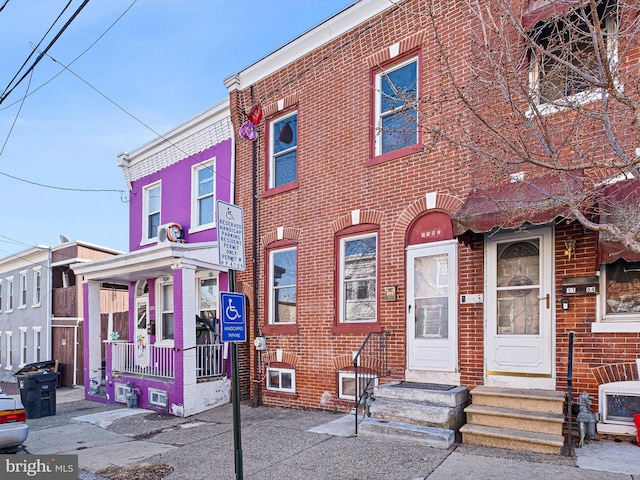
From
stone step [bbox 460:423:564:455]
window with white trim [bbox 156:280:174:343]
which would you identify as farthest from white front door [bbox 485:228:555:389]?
window with white trim [bbox 156:280:174:343]

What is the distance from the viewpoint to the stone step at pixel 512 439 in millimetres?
5562

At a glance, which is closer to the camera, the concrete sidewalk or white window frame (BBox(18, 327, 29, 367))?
the concrete sidewalk

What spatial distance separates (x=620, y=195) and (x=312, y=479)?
4908 mm

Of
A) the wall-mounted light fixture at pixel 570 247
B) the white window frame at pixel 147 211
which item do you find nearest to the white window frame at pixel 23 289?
the white window frame at pixel 147 211

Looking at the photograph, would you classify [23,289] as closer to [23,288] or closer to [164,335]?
[23,288]

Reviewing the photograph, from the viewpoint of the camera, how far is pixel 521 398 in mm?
6191

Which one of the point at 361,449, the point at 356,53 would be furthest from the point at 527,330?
the point at 356,53

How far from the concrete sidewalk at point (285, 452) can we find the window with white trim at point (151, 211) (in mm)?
5845

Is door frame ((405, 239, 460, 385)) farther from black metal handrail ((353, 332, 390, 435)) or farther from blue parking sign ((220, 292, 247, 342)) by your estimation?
blue parking sign ((220, 292, 247, 342))

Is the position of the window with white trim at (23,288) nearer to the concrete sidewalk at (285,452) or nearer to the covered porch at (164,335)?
the covered porch at (164,335)

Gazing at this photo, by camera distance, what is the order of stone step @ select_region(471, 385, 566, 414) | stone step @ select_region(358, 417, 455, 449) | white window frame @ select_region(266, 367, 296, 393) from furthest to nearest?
white window frame @ select_region(266, 367, 296, 393)
stone step @ select_region(358, 417, 455, 449)
stone step @ select_region(471, 385, 566, 414)

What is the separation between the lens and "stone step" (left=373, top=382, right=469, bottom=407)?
6.59 m

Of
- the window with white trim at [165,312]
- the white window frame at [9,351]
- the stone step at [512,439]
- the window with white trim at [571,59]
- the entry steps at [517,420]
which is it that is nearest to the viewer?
the window with white trim at [571,59]

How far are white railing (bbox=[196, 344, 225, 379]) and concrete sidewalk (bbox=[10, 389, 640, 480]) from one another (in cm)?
97
